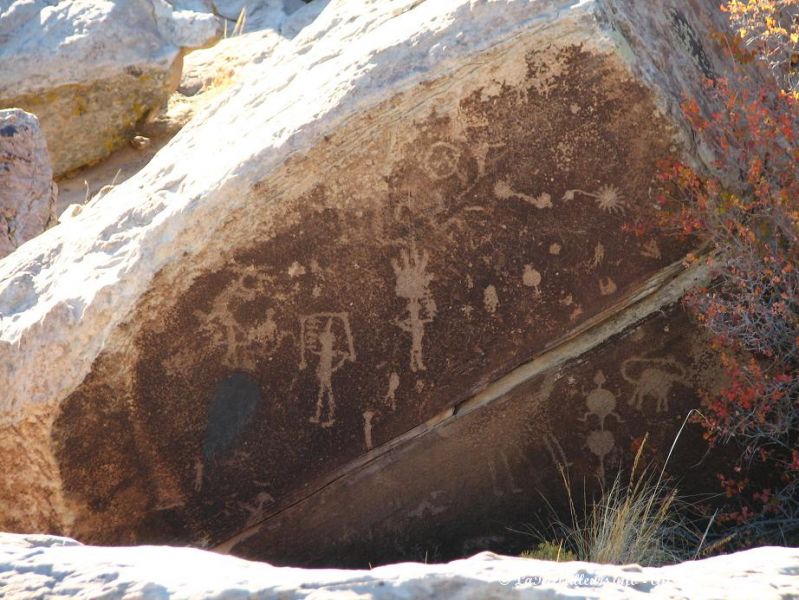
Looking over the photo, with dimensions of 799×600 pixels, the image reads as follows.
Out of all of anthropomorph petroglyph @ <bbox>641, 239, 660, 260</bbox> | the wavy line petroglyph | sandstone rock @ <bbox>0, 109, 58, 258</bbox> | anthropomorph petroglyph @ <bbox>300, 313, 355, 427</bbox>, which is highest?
sandstone rock @ <bbox>0, 109, 58, 258</bbox>

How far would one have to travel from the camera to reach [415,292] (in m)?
2.72

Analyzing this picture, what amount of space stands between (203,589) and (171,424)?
1.26 m

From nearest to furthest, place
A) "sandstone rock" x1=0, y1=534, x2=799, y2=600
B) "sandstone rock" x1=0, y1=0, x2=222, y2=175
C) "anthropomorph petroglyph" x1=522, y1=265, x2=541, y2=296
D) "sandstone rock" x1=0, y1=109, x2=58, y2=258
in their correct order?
"sandstone rock" x1=0, y1=534, x2=799, y2=600
"anthropomorph petroglyph" x1=522, y1=265, x2=541, y2=296
"sandstone rock" x1=0, y1=109, x2=58, y2=258
"sandstone rock" x1=0, y1=0, x2=222, y2=175

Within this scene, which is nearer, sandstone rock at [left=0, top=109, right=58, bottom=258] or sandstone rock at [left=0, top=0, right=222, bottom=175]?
sandstone rock at [left=0, top=109, right=58, bottom=258]

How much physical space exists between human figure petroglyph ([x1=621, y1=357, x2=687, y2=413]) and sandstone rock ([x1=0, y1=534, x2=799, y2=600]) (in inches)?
44.7

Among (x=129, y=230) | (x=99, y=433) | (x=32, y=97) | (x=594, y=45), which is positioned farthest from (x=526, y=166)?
(x=32, y=97)

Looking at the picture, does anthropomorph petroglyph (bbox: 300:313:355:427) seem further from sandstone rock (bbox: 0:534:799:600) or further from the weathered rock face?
sandstone rock (bbox: 0:534:799:600)

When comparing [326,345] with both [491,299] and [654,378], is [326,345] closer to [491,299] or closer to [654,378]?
[491,299]

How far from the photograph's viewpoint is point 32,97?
5.96 meters

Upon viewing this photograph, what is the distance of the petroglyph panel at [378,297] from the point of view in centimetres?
261

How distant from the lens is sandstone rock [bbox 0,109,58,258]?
3.93 m

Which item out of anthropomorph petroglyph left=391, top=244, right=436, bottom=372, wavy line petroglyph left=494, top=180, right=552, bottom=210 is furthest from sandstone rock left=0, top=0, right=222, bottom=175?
wavy line petroglyph left=494, top=180, right=552, bottom=210

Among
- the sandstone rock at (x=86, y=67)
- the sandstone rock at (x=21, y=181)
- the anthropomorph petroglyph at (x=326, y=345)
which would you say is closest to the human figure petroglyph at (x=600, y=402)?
the anthropomorph petroglyph at (x=326, y=345)

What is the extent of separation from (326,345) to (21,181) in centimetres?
191
